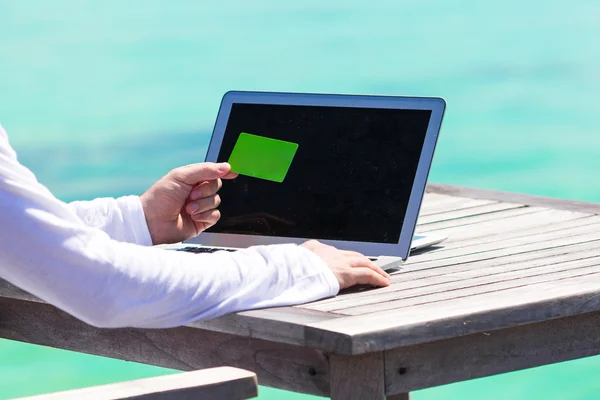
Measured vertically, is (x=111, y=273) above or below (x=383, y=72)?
above

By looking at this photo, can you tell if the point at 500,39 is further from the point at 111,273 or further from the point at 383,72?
the point at 111,273

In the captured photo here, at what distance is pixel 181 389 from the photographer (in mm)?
1336

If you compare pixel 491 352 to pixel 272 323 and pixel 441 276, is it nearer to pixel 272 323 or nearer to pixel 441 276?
pixel 441 276

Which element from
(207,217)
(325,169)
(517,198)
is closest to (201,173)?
(207,217)

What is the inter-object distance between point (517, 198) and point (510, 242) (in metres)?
0.63

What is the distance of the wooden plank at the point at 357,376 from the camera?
5.23 feet

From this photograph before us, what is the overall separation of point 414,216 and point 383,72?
696 cm

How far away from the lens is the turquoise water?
7992 millimetres

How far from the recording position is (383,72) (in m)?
8.88

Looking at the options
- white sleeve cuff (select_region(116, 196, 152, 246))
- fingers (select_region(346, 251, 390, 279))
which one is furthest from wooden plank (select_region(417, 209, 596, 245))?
white sleeve cuff (select_region(116, 196, 152, 246))

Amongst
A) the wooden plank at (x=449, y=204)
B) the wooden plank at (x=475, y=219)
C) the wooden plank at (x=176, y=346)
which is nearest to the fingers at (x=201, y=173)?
the wooden plank at (x=176, y=346)

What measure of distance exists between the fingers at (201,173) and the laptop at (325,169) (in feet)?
0.26

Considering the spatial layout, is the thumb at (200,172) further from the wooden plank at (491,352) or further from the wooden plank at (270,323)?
the wooden plank at (491,352)

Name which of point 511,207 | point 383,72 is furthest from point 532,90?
point 511,207
